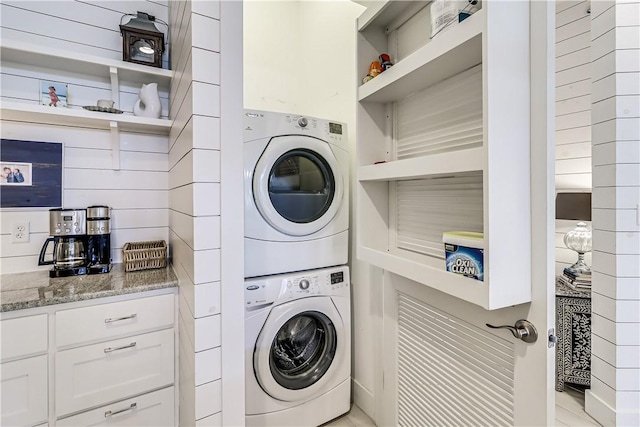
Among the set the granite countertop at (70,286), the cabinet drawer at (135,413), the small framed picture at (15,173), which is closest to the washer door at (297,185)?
the granite countertop at (70,286)

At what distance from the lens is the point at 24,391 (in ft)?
3.86

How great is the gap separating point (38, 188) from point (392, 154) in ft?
6.21

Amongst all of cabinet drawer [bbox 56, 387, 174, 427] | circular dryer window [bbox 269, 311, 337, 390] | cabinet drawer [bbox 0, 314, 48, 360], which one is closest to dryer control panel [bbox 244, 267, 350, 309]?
circular dryer window [bbox 269, 311, 337, 390]

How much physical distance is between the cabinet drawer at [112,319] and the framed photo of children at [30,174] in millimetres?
770

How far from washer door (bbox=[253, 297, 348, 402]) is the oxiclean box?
93 centimetres

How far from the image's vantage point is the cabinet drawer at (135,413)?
4.18ft

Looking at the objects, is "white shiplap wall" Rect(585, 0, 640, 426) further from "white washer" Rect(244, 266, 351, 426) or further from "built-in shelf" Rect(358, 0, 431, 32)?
"white washer" Rect(244, 266, 351, 426)

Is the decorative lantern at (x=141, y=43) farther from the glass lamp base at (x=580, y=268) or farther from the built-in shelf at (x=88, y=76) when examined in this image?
the glass lamp base at (x=580, y=268)

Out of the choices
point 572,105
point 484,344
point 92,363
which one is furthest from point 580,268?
point 92,363

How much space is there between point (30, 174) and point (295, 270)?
59.5 inches

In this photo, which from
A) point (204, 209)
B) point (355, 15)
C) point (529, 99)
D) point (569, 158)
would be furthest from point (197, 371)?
point (569, 158)

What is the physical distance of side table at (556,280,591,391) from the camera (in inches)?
73.7

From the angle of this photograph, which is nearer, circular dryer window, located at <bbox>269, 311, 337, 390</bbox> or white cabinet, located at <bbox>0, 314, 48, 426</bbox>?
white cabinet, located at <bbox>0, 314, 48, 426</bbox>

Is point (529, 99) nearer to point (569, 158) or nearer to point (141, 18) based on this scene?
point (569, 158)
